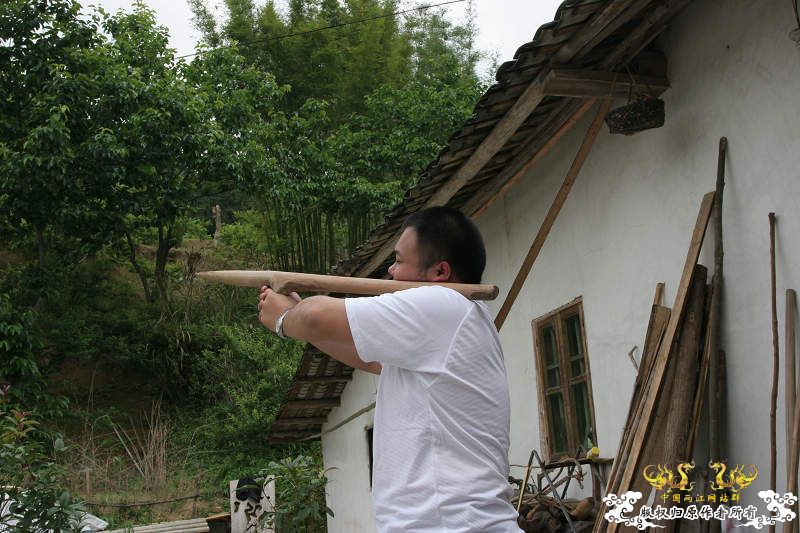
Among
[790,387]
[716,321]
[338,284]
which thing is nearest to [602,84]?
[716,321]

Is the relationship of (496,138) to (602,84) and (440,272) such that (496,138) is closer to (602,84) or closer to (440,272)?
(602,84)

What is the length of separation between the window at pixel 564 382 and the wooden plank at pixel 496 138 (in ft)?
3.32

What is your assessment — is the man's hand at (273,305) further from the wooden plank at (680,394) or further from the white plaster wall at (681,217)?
the white plaster wall at (681,217)

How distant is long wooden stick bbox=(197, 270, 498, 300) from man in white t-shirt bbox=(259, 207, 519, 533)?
4 cm

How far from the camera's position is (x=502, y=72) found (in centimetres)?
428

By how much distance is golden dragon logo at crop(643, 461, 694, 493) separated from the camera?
374cm

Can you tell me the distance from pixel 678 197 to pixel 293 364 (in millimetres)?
11792

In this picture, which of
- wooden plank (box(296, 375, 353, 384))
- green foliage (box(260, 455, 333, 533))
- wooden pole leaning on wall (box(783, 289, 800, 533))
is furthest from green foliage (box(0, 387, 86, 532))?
wooden pole leaning on wall (box(783, 289, 800, 533))

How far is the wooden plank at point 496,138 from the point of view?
4425mm

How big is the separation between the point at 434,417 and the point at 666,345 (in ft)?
7.26

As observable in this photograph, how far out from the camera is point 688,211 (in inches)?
170

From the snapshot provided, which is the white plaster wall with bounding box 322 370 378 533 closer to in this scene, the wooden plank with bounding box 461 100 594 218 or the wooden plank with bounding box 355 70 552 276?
the wooden plank with bounding box 461 100 594 218

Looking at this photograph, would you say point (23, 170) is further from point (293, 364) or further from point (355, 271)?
point (355, 271)

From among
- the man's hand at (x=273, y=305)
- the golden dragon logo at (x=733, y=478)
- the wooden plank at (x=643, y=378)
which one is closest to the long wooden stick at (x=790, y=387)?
the golden dragon logo at (x=733, y=478)
